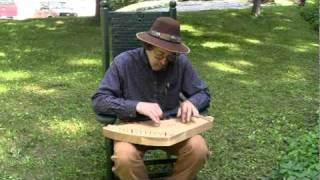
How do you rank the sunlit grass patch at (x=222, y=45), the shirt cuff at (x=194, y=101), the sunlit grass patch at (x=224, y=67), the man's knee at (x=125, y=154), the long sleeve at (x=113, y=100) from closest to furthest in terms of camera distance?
the man's knee at (x=125, y=154)
the long sleeve at (x=113, y=100)
the shirt cuff at (x=194, y=101)
the sunlit grass patch at (x=224, y=67)
the sunlit grass patch at (x=222, y=45)

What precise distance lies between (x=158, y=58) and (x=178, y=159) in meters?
0.64

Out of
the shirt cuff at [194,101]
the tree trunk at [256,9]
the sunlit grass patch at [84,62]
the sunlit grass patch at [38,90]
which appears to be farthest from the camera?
the tree trunk at [256,9]

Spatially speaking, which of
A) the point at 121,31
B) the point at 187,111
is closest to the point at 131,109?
the point at 187,111

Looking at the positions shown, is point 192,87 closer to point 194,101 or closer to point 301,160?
point 194,101

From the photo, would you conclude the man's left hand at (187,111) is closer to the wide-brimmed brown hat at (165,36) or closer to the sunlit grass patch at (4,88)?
the wide-brimmed brown hat at (165,36)

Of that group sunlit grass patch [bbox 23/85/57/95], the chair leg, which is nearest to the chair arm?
the chair leg

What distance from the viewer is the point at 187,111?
3.58 meters

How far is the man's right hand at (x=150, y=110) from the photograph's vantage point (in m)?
3.46

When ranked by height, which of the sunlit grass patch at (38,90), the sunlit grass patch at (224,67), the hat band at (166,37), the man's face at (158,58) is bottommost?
the sunlit grass patch at (224,67)

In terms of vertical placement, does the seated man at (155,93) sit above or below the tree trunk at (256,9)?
above

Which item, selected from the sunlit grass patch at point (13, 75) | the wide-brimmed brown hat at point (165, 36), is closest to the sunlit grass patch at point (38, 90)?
the sunlit grass patch at point (13, 75)

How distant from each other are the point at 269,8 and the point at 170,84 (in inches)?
447

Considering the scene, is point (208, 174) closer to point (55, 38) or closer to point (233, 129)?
point (233, 129)

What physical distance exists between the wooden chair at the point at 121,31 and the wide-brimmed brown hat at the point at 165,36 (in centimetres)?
58
